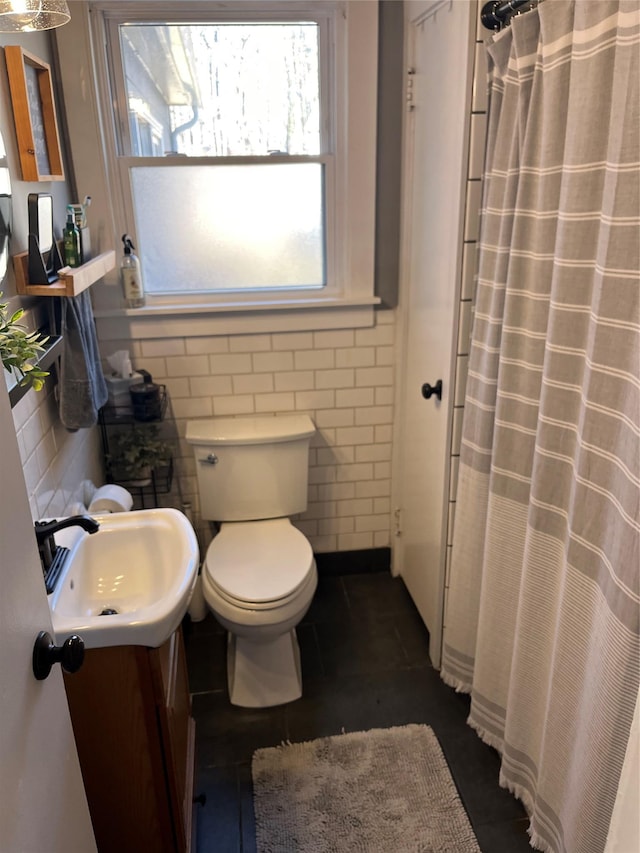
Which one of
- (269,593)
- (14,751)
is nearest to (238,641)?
(269,593)

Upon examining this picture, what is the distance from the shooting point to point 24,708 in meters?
0.93

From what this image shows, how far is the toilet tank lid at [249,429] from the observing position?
2412mm

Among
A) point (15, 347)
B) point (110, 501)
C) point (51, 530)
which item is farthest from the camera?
point (110, 501)

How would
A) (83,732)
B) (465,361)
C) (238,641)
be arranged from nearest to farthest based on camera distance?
(83,732), (465,361), (238,641)

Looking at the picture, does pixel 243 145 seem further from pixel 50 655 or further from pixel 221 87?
pixel 50 655

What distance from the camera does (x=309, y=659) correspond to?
2.45m

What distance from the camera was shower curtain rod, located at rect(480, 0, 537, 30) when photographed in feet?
5.02

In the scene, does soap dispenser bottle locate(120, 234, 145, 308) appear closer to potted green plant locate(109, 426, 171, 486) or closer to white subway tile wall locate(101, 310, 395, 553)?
white subway tile wall locate(101, 310, 395, 553)

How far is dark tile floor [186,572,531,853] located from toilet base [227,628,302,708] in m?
0.03

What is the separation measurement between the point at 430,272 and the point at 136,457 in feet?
4.05

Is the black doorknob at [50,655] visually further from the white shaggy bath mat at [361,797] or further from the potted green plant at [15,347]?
the white shaggy bath mat at [361,797]

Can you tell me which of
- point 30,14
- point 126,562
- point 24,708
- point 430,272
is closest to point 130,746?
point 126,562

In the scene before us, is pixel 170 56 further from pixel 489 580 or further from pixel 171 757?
pixel 171 757

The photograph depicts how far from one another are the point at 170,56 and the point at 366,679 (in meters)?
2.27
